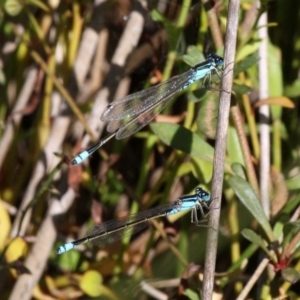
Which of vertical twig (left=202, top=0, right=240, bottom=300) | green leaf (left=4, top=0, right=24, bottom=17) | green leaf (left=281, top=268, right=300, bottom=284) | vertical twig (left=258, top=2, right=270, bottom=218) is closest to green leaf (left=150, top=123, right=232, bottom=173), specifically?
vertical twig (left=258, top=2, right=270, bottom=218)

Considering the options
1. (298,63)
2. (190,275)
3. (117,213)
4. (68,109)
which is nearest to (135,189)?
(117,213)

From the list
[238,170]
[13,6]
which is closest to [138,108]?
[238,170]

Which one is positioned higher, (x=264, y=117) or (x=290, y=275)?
(x=264, y=117)

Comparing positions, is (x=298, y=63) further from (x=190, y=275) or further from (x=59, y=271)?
(x=59, y=271)

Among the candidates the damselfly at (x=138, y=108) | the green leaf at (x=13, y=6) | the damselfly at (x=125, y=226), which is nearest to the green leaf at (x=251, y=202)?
the damselfly at (x=125, y=226)

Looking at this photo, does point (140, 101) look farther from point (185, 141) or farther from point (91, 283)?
point (91, 283)

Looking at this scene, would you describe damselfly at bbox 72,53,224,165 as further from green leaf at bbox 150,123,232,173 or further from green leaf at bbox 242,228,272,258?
green leaf at bbox 242,228,272,258
